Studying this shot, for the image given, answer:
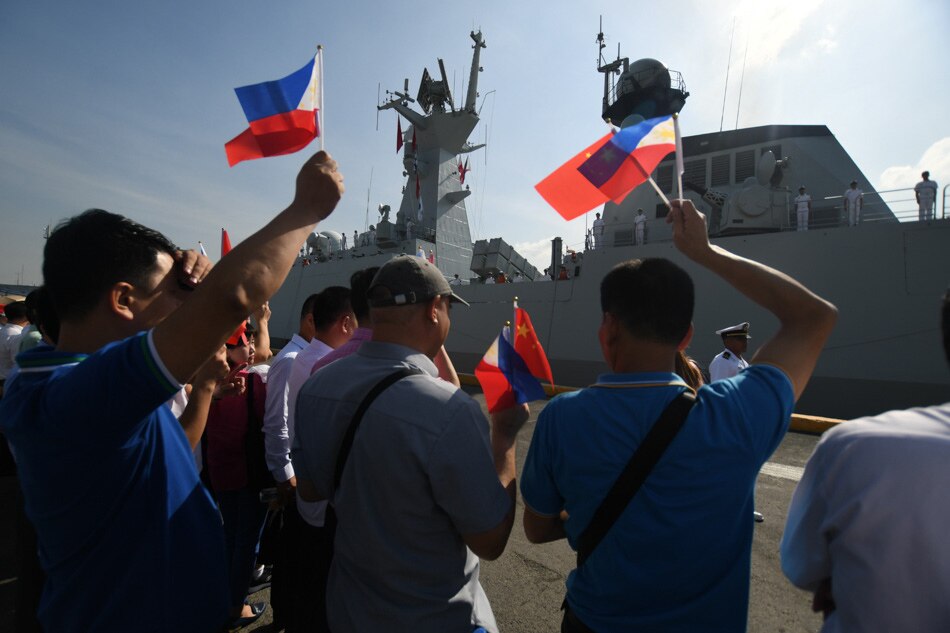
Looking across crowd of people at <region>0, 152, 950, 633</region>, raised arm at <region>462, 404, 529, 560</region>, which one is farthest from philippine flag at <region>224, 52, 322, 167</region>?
raised arm at <region>462, 404, 529, 560</region>

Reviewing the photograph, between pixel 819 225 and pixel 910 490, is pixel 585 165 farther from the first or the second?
pixel 819 225

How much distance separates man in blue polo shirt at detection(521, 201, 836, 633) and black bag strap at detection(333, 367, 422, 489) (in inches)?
17.2

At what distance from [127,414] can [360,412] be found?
1.80 ft

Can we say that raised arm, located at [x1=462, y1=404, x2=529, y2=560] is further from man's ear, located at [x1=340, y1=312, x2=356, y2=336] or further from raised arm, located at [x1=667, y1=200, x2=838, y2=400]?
man's ear, located at [x1=340, y1=312, x2=356, y2=336]

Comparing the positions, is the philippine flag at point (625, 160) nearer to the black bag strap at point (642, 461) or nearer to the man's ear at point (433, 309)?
the man's ear at point (433, 309)

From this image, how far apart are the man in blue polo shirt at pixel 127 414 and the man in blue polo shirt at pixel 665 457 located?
0.86 m

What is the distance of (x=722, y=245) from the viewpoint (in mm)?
10547

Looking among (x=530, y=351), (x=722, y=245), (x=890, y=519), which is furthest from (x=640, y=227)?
(x=890, y=519)

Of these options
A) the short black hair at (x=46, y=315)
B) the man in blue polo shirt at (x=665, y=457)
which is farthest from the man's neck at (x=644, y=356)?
the short black hair at (x=46, y=315)

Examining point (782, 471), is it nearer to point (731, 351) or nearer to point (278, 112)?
point (731, 351)

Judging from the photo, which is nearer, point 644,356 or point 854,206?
point 644,356

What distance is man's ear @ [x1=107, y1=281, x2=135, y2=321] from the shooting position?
3.46 ft

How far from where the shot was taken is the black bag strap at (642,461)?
1140 millimetres

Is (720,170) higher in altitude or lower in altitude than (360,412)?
higher
